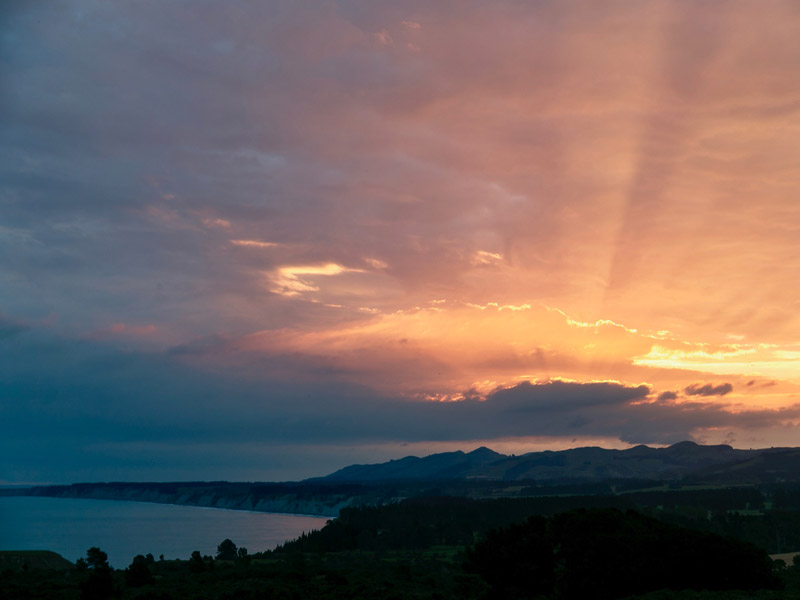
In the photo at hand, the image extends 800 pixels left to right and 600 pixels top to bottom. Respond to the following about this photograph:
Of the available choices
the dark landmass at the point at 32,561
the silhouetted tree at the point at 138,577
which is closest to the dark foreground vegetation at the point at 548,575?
the silhouetted tree at the point at 138,577

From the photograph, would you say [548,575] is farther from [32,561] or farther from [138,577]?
[32,561]

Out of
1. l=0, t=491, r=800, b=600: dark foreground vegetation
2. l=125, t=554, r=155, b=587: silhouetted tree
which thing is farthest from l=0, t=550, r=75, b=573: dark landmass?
l=125, t=554, r=155, b=587: silhouetted tree

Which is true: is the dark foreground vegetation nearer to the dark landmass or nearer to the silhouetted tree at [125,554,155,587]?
the silhouetted tree at [125,554,155,587]

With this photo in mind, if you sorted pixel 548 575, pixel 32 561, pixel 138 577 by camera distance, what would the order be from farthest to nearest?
pixel 32 561 → pixel 138 577 → pixel 548 575

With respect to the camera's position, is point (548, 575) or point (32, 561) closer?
point (548, 575)

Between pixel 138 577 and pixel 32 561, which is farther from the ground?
pixel 138 577

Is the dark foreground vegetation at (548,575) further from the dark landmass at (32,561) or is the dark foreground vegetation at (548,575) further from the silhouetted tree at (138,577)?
the dark landmass at (32,561)

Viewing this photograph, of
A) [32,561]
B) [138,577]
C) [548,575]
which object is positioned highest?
[548,575]

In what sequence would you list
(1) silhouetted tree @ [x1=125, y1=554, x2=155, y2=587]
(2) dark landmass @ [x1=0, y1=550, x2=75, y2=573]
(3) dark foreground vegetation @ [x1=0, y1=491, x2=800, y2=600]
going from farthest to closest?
(2) dark landmass @ [x1=0, y1=550, x2=75, y2=573], (1) silhouetted tree @ [x1=125, y1=554, x2=155, y2=587], (3) dark foreground vegetation @ [x1=0, y1=491, x2=800, y2=600]

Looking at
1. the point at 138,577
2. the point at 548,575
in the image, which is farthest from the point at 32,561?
the point at 548,575

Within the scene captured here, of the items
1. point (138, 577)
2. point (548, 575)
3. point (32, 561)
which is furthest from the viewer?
point (32, 561)

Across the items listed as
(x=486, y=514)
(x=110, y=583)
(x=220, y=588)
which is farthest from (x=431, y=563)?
(x=486, y=514)

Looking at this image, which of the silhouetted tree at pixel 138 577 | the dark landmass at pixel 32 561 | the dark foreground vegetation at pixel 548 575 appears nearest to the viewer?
the dark foreground vegetation at pixel 548 575

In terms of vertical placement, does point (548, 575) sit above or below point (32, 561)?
above
